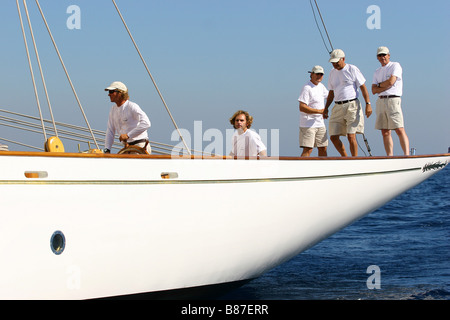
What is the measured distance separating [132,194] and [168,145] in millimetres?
2801

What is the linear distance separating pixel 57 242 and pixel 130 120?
1.87 metres

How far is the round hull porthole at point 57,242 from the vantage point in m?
5.85

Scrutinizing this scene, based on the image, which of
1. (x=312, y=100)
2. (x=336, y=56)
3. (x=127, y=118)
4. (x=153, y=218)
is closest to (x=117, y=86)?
(x=127, y=118)

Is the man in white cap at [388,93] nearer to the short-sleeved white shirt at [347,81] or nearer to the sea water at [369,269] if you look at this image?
the short-sleeved white shirt at [347,81]

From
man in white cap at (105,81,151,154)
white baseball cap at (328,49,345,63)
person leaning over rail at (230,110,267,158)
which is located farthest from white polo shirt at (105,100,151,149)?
white baseball cap at (328,49,345,63)

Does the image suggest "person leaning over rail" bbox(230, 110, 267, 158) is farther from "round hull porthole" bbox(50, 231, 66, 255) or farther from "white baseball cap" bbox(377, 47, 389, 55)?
"round hull porthole" bbox(50, 231, 66, 255)

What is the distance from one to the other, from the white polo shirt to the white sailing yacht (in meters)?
0.73

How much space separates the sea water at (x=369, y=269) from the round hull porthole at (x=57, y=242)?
3691 mm

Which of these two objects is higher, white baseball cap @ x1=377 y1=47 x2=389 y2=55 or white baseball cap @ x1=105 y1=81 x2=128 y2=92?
white baseball cap @ x1=377 y1=47 x2=389 y2=55

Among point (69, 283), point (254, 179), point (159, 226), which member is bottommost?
point (69, 283)

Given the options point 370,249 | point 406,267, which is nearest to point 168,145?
point 406,267

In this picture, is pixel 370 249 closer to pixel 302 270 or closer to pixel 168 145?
pixel 302 270

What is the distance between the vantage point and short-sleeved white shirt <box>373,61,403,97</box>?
8.96m

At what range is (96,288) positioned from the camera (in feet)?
20.9
